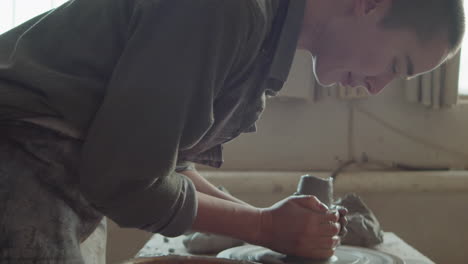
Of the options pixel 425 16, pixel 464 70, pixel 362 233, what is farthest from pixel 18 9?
pixel 464 70

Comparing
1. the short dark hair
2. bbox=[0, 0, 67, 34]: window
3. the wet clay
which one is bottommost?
the wet clay

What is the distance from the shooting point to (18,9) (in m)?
2.00

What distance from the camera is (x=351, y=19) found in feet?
2.88

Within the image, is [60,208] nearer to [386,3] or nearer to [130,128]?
[130,128]

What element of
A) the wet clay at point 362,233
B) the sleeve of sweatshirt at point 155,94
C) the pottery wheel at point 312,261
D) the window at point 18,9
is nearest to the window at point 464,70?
the wet clay at point 362,233

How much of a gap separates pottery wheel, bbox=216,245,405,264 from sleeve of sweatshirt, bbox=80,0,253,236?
420 mm

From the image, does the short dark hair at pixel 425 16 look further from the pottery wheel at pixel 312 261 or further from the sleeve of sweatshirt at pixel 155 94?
the pottery wheel at pixel 312 261

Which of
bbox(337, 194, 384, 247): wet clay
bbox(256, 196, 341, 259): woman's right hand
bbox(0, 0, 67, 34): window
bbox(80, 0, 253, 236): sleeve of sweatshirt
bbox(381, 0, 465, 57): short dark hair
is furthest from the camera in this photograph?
bbox(0, 0, 67, 34): window

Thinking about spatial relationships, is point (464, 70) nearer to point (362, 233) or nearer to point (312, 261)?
point (362, 233)

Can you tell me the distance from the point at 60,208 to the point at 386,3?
587 millimetres

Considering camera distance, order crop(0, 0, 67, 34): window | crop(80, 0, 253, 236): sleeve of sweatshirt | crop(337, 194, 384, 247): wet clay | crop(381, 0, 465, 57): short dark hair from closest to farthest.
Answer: crop(80, 0, 253, 236): sleeve of sweatshirt < crop(381, 0, 465, 57): short dark hair < crop(337, 194, 384, 247): wet clay < crop(0, 0, 67, 34): window

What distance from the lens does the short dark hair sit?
33.2 inches

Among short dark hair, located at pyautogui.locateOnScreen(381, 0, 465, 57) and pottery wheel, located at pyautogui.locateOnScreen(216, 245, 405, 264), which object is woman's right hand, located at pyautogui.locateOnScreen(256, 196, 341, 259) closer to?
pottery wheel, located at pyautogui.locateOnScreen(216, 245, 405, 264)

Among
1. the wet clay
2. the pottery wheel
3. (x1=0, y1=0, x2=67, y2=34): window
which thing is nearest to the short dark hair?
the pottery wheel
